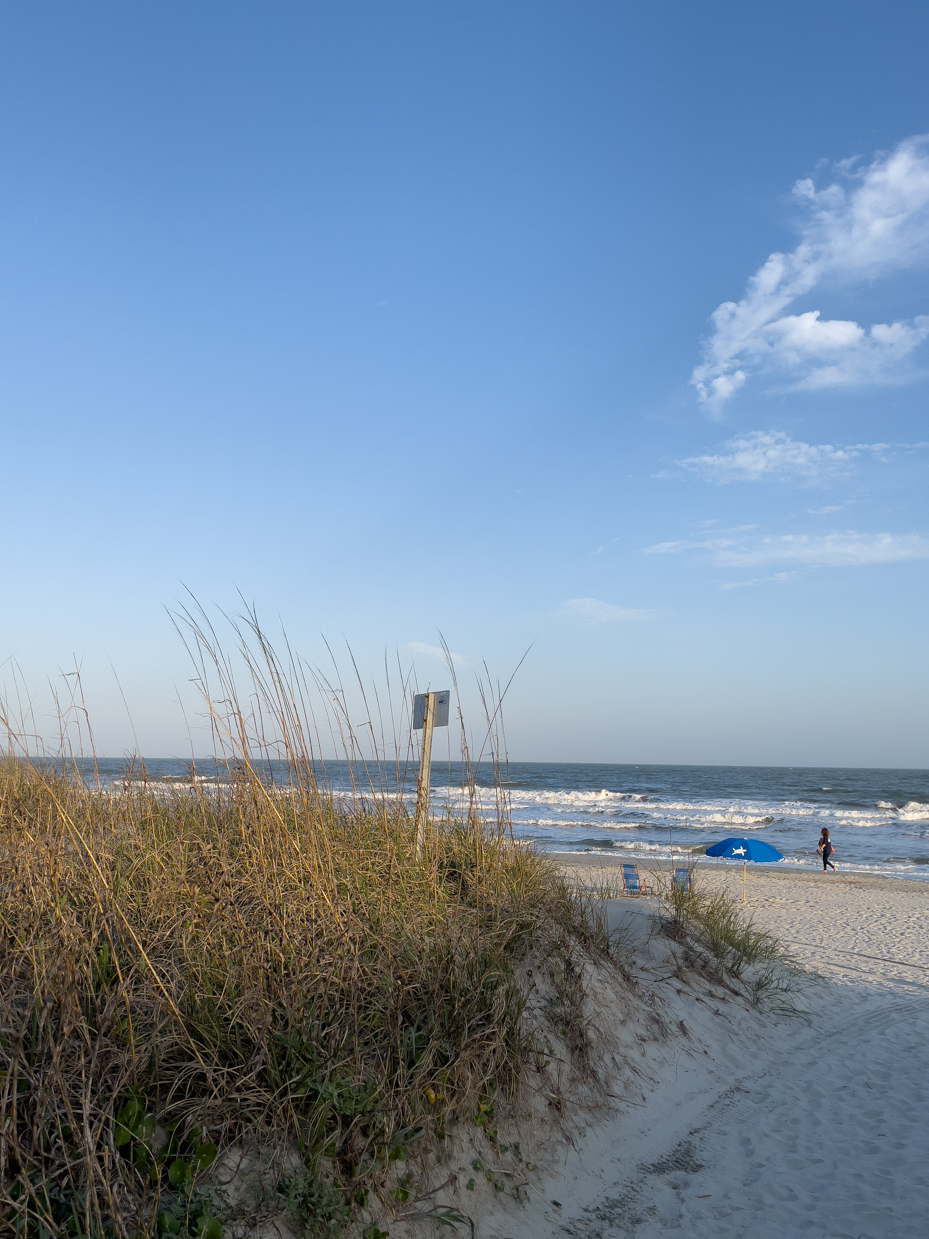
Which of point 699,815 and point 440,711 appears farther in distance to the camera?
point 699,815

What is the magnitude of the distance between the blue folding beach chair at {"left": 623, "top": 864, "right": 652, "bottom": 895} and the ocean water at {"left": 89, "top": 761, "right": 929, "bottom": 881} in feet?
5.02

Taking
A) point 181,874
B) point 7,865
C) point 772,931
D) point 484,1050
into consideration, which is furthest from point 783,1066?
point 772,931

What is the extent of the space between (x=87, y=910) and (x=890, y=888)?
16513mm

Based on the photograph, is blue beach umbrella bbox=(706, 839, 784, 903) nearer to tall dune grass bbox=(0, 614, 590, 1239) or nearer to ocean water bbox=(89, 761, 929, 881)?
ocean water bbox=(89, 761, 929, 881)

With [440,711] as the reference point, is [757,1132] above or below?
below

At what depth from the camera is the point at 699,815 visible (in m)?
30.0

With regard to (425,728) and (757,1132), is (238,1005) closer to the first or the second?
(425,728)

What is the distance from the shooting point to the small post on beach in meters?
4.66

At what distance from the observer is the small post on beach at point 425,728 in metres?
4.66

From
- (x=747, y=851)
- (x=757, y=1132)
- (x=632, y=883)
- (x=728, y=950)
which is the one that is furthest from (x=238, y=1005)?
(x=747, y=851)

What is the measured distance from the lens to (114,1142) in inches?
92.3

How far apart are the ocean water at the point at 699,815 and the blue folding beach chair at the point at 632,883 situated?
153 cm

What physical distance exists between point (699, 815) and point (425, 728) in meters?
27.7

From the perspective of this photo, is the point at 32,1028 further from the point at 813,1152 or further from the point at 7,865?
the point at 813,1152
